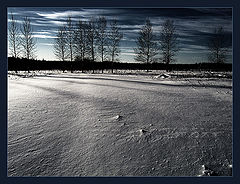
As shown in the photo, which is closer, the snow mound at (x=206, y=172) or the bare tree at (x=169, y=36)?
the snow mound at (x=206, y=172)

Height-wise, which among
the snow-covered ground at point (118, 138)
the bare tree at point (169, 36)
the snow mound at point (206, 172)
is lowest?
the snow mound at point (206, 172)

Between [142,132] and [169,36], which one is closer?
[142,132]

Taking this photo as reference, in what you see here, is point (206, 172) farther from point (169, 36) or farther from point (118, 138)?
point (169, 36)

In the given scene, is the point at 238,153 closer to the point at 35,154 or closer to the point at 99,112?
the point at 99,112

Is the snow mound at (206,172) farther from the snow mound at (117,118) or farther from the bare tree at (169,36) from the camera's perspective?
the bare tree at (169,36)

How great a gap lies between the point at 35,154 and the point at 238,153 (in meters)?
2.78

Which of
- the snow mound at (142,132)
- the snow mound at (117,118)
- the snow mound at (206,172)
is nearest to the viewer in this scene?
the snow mound at (206,172)

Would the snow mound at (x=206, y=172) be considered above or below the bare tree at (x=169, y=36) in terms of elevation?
below

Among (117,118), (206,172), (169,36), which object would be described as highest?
(169,36)

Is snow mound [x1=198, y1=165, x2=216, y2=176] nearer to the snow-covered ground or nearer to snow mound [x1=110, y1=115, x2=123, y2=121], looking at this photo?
the snow-covered ground

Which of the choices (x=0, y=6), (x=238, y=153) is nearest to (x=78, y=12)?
(x=0, y=6)

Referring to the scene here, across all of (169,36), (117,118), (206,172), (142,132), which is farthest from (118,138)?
(169,36)

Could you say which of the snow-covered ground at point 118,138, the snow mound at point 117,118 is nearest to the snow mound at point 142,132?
the snow-covered ground at point 118,138

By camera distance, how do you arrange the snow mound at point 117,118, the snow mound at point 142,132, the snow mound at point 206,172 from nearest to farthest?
the snow mound at point 206,172 → the snow mound at point 142,132 → the snow mound at point 117,118
